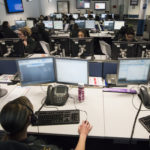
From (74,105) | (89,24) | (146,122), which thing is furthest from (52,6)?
(146,122)

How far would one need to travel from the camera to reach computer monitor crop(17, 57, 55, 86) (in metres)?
1.75

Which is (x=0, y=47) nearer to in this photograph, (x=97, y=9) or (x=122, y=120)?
(x=122, y=120)

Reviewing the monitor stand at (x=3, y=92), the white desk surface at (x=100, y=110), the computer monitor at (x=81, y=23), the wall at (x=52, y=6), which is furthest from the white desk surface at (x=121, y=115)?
the wall at (x=52, y=6)

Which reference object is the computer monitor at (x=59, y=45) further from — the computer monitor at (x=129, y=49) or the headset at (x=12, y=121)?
the headset at (x=12, y=121)

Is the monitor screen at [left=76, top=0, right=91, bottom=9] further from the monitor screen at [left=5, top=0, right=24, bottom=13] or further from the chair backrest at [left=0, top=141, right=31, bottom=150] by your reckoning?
the chair backrest at [left=0, top=141, right=31, bottom=150]

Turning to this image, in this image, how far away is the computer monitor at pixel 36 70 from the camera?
175 centimetres

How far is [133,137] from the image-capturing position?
127 cm

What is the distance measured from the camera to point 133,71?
5.79 feet

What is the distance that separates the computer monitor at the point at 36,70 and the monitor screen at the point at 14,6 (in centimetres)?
544

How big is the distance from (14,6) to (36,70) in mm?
5961

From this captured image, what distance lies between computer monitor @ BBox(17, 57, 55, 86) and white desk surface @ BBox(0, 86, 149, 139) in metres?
0.18

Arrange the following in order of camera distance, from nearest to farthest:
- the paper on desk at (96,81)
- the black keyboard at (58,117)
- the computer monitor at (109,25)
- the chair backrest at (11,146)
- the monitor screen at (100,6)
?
the chair backrest at (11,146)
the black keyboard at (58,117)
the paper on desk at (96,81)
the computer monitor at (109,25)
the monitor screen at (100,6)

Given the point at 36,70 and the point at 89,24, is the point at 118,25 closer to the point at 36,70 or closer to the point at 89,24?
the point at 89,24

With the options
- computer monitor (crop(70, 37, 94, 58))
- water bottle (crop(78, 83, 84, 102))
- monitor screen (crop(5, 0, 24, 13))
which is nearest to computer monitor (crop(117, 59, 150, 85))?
water bottle (crop(78, 83, 84, 102))
